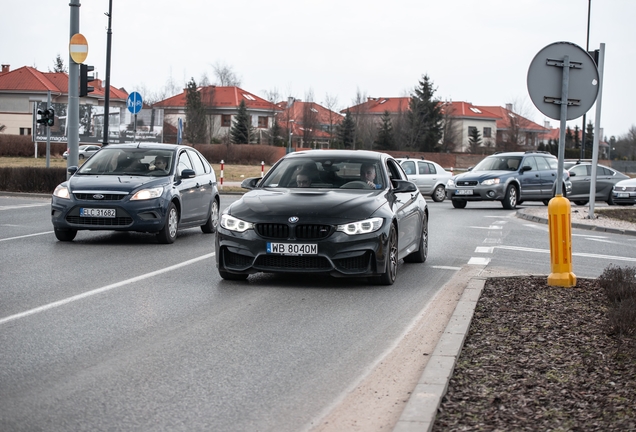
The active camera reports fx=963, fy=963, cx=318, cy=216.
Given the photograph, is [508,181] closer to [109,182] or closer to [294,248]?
[109,182]

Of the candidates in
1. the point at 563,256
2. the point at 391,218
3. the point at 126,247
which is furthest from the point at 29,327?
the point at 126,247

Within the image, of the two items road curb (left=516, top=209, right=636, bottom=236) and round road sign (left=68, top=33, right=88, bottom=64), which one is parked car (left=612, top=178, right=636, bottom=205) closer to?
road curb (left=516, top=209, right=636, bottom=236)

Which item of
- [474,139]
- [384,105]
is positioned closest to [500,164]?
[474,139]

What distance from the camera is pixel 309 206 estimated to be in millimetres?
10070

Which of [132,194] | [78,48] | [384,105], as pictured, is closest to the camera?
[132,194]

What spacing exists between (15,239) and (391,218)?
7.30 metres

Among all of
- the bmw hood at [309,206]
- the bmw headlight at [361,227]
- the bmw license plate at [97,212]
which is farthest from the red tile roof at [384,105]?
the bmw headlight at [361,227]

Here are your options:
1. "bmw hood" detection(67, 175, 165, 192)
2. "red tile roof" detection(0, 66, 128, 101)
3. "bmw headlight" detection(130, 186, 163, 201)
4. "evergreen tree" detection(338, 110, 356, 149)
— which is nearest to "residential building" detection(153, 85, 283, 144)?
"evergreen tree" detection(338, 110, 356, 149)

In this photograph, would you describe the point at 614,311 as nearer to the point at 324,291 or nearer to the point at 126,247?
the point at 324,291

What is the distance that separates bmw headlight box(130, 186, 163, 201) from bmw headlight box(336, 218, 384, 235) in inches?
212

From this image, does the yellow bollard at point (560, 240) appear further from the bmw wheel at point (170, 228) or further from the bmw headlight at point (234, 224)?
the bmw wheel at point (170, 228)

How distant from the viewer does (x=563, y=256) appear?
9.91 metres

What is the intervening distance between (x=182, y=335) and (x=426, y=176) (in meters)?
28.8

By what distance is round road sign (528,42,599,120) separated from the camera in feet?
33.7
